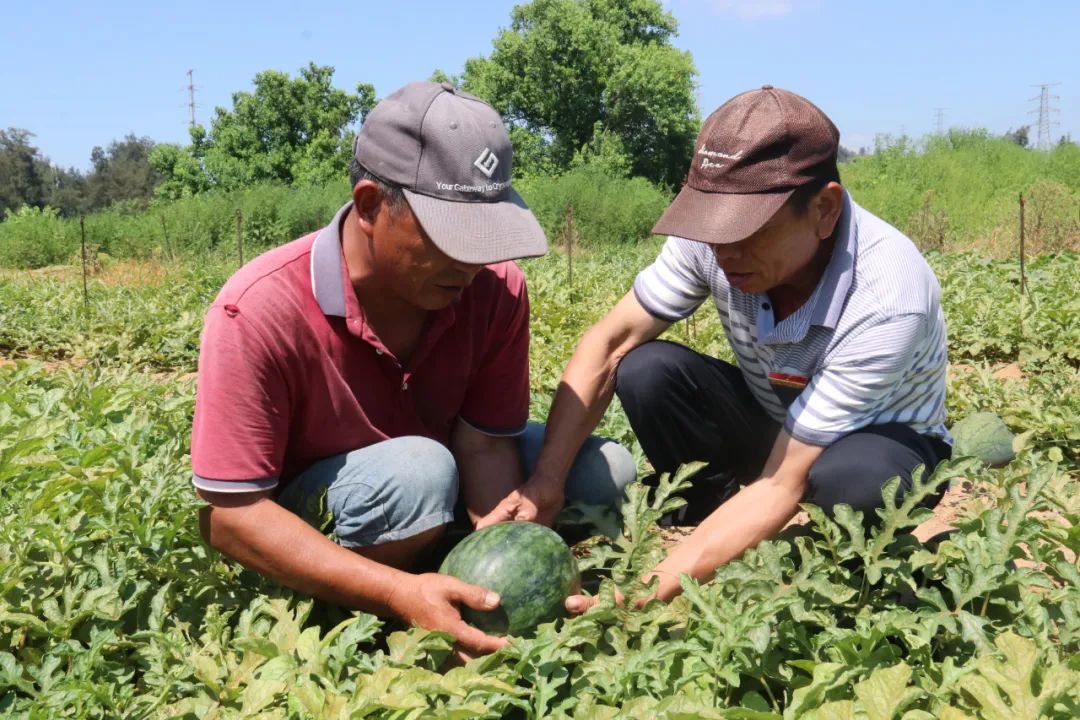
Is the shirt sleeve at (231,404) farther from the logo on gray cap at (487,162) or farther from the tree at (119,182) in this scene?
the tree at (119,182)

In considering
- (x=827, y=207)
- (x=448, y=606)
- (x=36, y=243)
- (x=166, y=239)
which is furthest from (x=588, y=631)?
(x=36, y=243)

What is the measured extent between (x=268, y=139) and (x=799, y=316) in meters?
42.3

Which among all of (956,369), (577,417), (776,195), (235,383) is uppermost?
(776,195)

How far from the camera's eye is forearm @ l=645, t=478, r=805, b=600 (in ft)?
8.17

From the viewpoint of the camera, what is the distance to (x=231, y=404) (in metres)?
2.28

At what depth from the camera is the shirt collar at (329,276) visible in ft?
7.99

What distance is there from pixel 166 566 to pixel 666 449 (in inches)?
64.0

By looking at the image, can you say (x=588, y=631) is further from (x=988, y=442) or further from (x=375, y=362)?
(x=988, y=442)

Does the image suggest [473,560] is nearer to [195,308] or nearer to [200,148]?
[195,308]

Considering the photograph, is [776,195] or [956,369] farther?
[956,369]

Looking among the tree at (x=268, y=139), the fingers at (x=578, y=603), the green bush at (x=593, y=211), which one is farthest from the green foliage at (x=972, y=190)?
the tree at (x=268, y=139)

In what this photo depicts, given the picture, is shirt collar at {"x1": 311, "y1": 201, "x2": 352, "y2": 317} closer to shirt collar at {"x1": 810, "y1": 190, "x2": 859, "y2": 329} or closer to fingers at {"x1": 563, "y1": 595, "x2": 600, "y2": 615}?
fingers at {"x1": 563, "y1": 595, "x2": 600, "y2": 615}

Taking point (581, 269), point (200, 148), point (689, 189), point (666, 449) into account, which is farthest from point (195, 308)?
point (200, 148)

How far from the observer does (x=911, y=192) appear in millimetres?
21500
